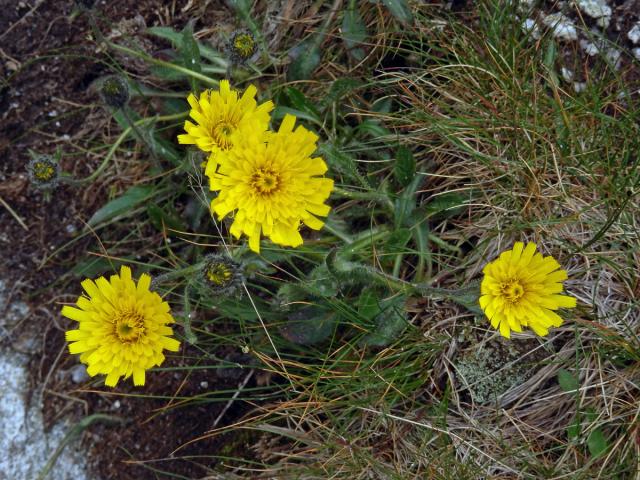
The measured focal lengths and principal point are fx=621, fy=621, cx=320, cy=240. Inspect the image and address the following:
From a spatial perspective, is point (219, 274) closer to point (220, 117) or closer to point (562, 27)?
point (220, 117)

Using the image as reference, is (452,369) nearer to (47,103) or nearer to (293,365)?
(293,365)

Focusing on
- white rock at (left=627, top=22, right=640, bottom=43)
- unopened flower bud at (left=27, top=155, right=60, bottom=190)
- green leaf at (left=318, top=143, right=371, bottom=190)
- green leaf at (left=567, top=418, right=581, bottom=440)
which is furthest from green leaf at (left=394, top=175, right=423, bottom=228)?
unopened flower bud at (left=27, top=155, right=60, bottom=190)

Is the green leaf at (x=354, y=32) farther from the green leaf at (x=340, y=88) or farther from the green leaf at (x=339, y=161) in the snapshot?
the green leaf at (x=339, y=161)

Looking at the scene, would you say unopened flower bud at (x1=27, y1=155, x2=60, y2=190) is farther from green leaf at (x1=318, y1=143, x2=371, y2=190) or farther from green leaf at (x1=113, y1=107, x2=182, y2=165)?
green leaf at (x1=318, y1=143, x2=371, y2=190)

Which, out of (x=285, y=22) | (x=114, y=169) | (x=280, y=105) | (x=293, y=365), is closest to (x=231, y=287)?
(x=293, y=365)

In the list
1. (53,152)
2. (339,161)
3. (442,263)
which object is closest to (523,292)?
(442,263)

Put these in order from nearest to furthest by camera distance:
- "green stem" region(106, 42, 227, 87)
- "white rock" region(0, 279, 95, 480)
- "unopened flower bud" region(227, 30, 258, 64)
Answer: "unopened flower bud" region(227, 30, 258, 64) → "green stem" region(106, 42, 227, 87) → "white rock" region(0, 279, 95, 480)
